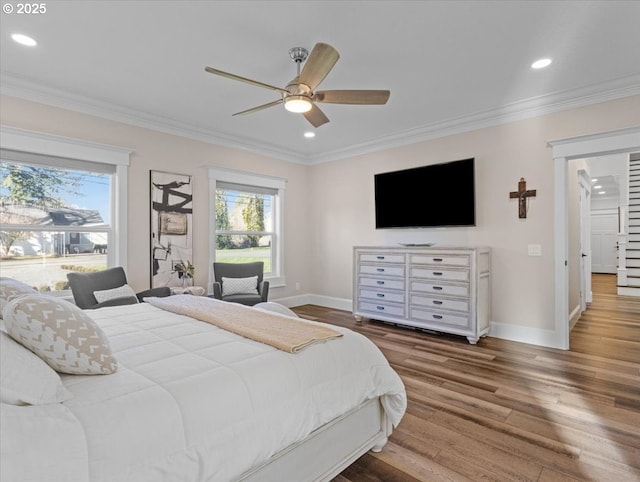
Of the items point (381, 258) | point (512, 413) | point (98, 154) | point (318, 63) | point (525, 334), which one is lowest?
point (512, 413)

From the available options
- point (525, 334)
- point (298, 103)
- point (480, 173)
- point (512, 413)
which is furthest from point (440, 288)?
point (298, 103)


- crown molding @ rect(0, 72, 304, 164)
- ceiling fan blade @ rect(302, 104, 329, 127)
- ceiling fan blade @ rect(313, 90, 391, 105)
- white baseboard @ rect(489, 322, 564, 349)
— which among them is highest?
crown molding @ rect(0, 72, 304, 164)

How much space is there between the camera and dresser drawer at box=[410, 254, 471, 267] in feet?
13.0

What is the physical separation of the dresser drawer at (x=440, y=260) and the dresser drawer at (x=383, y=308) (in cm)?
67

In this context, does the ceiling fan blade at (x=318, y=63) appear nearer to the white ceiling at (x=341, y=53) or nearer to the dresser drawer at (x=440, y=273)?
the white ceiling at (x=341, y=53)

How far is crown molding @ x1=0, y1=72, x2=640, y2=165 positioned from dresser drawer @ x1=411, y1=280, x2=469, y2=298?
→ 2012mm

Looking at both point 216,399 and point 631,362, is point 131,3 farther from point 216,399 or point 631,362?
point 631,362

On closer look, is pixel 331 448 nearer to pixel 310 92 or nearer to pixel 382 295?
pixel 310 92

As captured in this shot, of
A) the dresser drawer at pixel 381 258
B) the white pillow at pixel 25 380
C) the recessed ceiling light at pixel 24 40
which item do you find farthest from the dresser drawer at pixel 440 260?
the recessed ceiling light at pixel 24 40

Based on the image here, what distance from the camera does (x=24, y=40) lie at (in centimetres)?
263

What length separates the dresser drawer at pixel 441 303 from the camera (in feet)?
13.0

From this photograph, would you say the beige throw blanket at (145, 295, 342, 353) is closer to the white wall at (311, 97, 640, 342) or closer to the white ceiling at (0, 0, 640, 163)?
the white ceiling at (0, 0, 640, 163)

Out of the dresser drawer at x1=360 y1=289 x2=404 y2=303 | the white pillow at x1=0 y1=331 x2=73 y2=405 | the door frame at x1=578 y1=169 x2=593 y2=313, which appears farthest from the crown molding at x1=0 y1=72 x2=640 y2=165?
the white pillow at x1=0 y1=331 x2=73 y2=405

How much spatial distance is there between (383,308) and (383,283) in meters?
0.35
